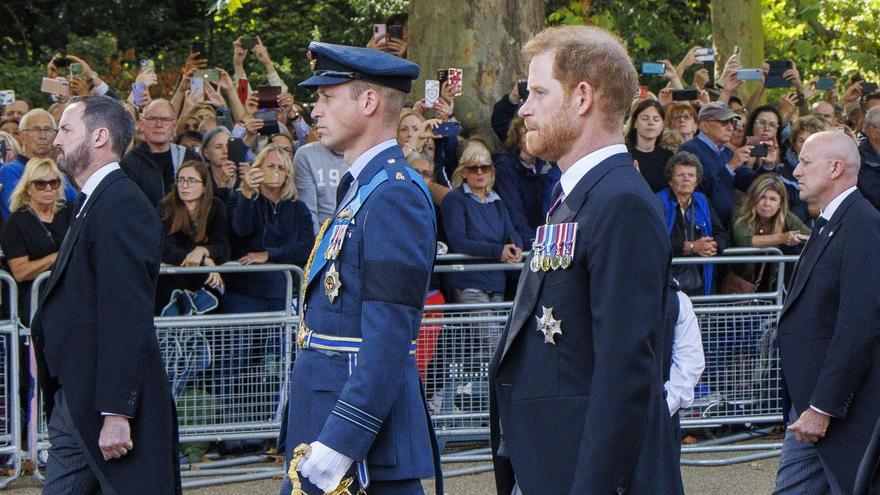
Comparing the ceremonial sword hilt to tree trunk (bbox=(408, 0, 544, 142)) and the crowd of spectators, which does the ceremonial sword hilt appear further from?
tree trunk (bbox=(408, 0, 544, 142))

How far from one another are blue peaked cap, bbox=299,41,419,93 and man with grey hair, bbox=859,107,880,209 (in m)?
6.71

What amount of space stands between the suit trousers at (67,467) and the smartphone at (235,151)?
405 cm

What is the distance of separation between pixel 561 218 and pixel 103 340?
2.02 metres

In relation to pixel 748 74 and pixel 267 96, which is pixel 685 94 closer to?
pixel 748 74

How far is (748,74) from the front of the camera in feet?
36.2

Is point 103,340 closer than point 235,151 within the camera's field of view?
Yes

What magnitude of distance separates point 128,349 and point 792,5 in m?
19.6

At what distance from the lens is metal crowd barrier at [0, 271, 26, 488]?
738 cm

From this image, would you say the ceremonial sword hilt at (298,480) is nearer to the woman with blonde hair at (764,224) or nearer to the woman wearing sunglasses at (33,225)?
the woman wearing sunglasses at (33,225)

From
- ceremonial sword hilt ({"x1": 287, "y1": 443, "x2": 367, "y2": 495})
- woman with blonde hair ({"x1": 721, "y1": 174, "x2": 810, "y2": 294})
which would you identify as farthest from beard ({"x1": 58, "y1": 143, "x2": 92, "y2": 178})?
woman with blonde hair ({"x1": 721, "y1": 174, "x2": 810, "y2": 294})

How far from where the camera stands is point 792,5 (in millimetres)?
22453

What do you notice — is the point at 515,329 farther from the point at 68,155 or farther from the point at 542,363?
the point at 68,155

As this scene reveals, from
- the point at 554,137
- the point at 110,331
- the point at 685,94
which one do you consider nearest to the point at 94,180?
the point at 110,331

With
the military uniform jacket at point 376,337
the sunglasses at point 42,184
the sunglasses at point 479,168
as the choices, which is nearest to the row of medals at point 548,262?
the military uniform jacket at point 376,337
